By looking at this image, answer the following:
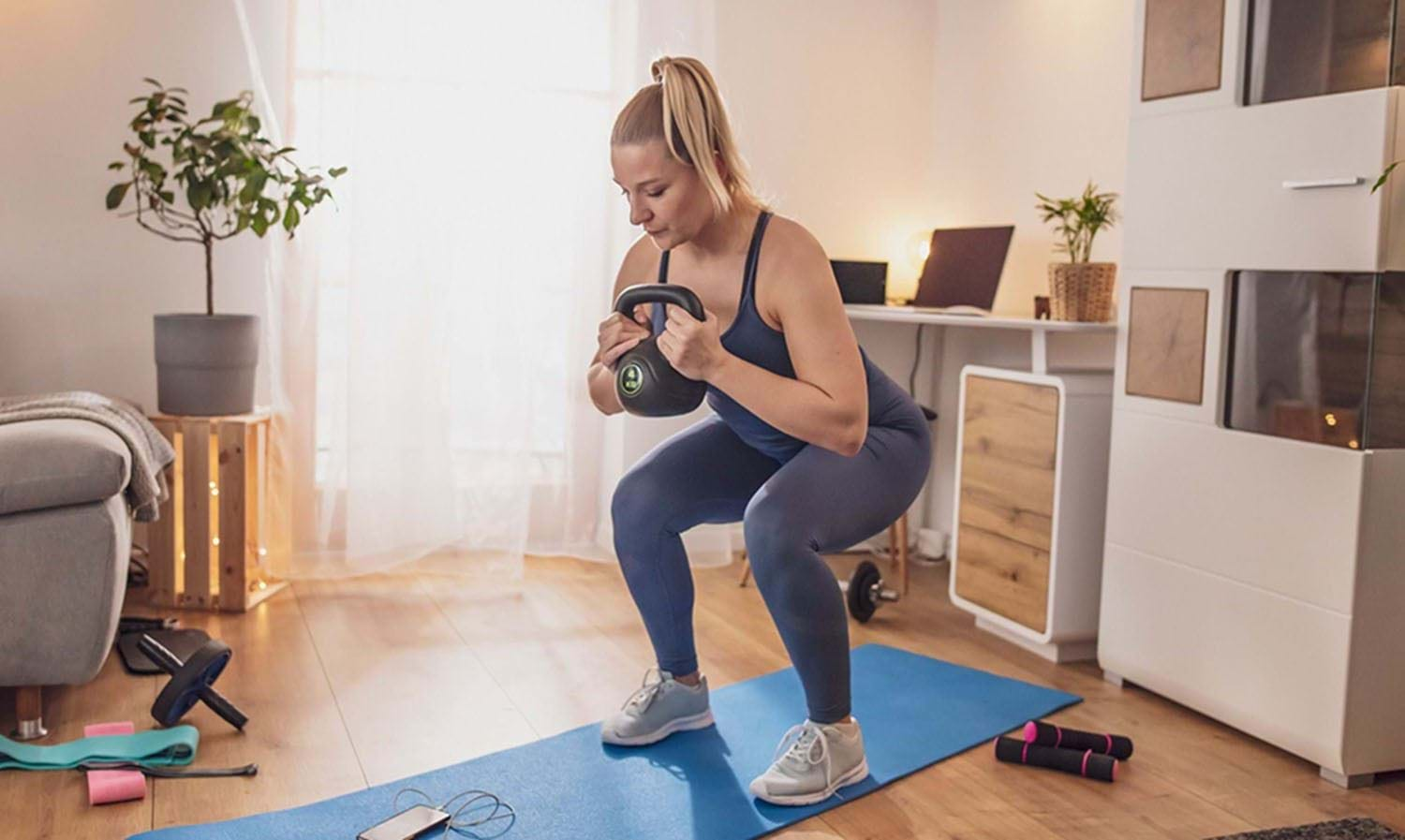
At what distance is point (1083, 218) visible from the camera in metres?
3.43

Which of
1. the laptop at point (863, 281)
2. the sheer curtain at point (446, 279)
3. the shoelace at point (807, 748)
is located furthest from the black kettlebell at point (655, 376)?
the laptop at point (863, 281)

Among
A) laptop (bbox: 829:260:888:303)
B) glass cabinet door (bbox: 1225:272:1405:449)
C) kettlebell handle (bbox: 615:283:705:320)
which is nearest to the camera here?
kettlebell handle (bbox: 615:283:705:320)

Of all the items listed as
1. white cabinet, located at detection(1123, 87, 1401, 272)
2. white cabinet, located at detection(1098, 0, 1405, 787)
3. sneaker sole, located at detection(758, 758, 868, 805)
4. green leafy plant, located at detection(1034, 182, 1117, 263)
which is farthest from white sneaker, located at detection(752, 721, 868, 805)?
green leafy plant, located at detection(1034, 182, 1117, 263)

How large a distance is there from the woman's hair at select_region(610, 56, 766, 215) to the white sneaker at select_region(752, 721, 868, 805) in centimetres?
90

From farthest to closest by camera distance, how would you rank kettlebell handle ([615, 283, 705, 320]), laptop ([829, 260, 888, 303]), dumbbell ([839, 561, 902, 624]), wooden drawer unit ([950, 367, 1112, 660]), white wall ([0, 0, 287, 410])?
laptop ([829, 260, 888, 303])
white wall ([0, 0, 287, 410])
dumbbell ([839, 561, 902, 624])
wooden drawer unit ([950, 367, 1112, 660])
kettlebell handle ([615, 283, 705, 320])

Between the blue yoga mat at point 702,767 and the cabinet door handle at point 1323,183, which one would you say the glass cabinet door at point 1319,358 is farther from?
the blue yoga mat at point 702,767

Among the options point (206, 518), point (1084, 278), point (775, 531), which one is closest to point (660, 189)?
point (775, 531)

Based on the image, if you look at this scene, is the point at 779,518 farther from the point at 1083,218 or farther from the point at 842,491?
the point at 1083,218

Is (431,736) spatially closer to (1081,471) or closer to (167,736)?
(167,736)

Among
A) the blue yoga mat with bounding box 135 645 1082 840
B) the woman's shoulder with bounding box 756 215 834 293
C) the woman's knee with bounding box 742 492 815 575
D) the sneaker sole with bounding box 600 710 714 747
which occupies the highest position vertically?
the woman's shoulder with bounding box 756 215 834 293

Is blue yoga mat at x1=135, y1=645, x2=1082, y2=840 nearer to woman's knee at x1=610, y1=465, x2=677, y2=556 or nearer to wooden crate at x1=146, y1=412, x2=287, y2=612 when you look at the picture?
woman's knee at x1=610, y1=465, x2=677, y2=556

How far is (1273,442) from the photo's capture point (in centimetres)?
255

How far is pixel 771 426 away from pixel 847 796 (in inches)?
24.9

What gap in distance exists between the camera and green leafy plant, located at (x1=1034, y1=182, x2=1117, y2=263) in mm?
3412
